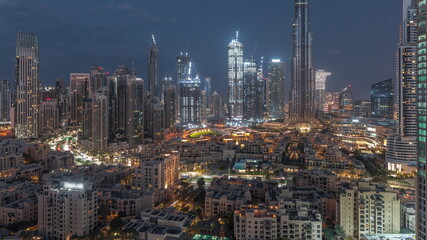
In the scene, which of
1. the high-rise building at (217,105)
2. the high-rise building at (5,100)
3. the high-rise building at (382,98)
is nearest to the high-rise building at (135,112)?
the high-rise building at (5,100)

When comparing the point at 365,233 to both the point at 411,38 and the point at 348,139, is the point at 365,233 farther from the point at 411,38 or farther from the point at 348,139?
the point at 348,139

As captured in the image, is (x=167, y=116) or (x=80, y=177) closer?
(x=80, y=177)

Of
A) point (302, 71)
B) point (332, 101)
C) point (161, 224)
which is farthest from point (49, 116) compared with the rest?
point (332, 101)

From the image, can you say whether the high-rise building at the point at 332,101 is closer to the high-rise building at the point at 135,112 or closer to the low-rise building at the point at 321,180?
the high-rise building at the point at 135,112

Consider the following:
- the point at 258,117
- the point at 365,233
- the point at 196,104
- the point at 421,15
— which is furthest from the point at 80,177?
the point at 258,117

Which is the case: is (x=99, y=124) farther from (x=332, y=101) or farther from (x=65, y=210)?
(x=332, y=101)

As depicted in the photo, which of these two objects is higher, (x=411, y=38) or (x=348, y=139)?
(x=411, y=38)
